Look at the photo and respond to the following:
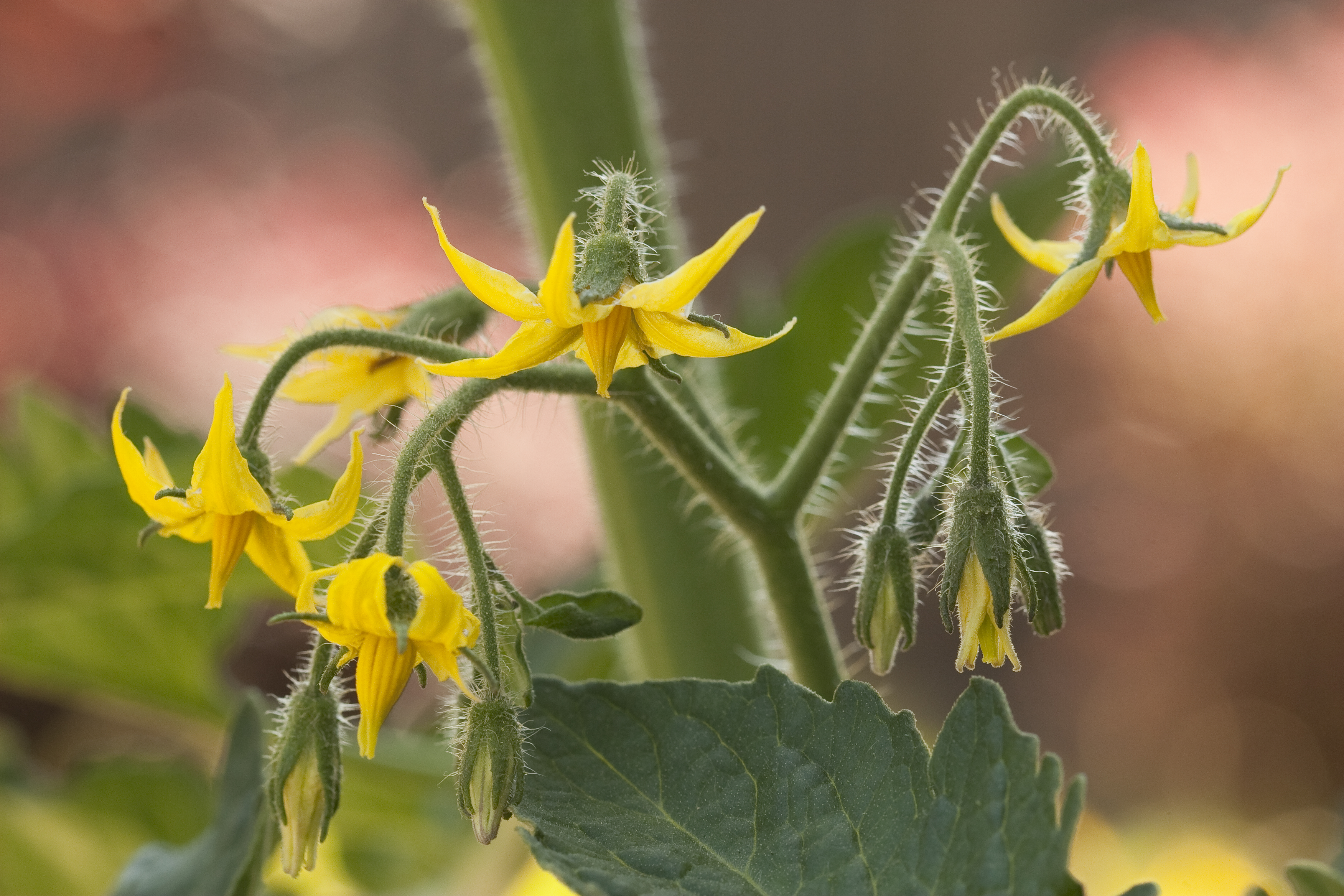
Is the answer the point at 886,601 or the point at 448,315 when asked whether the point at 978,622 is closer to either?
the point at 886,601

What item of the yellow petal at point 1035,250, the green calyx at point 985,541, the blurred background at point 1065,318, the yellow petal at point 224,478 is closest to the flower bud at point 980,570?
the green calyx at point 985,541

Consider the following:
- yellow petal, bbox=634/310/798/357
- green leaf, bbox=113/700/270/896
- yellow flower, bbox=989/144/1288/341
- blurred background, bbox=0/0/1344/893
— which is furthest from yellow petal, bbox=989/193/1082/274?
blurred background, bbox=0/0/1344/893

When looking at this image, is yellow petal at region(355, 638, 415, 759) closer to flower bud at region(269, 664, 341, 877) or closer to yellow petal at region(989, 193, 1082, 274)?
flower bud at region(269, 664, 341, 877)

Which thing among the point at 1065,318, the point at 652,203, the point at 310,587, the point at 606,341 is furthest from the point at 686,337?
the point at 1065,318

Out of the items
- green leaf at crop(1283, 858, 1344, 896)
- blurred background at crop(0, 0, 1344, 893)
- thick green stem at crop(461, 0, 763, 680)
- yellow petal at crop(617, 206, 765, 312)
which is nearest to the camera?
yellow petal at crop(617, 206, 765, 312)

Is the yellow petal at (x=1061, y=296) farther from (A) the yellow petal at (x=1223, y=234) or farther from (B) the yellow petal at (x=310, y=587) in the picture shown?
(B) the yellow petal at (x=310, y=587)

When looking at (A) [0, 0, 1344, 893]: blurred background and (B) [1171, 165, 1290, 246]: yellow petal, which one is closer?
(B) [1171, 165, 1290, 246]: yellow petal
